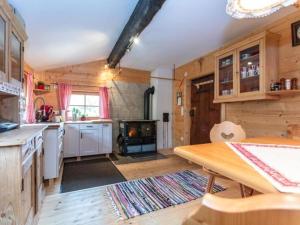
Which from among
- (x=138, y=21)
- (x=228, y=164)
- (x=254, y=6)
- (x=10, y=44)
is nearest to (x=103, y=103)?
(x=138, y=21)

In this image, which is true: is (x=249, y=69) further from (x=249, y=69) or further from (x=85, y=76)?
(x=85, y=76)

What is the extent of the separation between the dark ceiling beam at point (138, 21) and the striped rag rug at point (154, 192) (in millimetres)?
2239

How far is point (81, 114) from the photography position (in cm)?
452

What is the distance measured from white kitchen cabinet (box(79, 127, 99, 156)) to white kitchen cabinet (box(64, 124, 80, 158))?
9 centimetres

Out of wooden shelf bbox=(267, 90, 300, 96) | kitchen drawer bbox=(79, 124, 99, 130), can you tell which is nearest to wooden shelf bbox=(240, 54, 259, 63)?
wooden shelf bbox=(267, 90, 300, 96)

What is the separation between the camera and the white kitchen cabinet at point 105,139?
4.13m

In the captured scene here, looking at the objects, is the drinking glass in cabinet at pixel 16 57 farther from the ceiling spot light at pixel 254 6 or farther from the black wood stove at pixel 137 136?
the black wood stove at pixel 137 136

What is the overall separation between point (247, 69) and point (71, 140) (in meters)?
3.58

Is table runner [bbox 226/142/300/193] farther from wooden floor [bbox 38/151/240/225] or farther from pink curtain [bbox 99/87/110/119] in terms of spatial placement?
pink curtain [bbox 99/87/110/119]

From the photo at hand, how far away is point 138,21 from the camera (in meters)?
2.35

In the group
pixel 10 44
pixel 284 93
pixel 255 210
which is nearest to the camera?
pixel 255 210

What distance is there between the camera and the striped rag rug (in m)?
2.00

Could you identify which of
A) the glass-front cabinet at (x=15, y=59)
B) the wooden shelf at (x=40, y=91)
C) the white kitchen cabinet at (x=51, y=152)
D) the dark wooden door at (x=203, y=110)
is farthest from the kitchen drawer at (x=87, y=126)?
the dark wooden door at (x=203, y=110)

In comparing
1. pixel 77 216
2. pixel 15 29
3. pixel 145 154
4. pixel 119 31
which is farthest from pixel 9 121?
pixel 145 154
